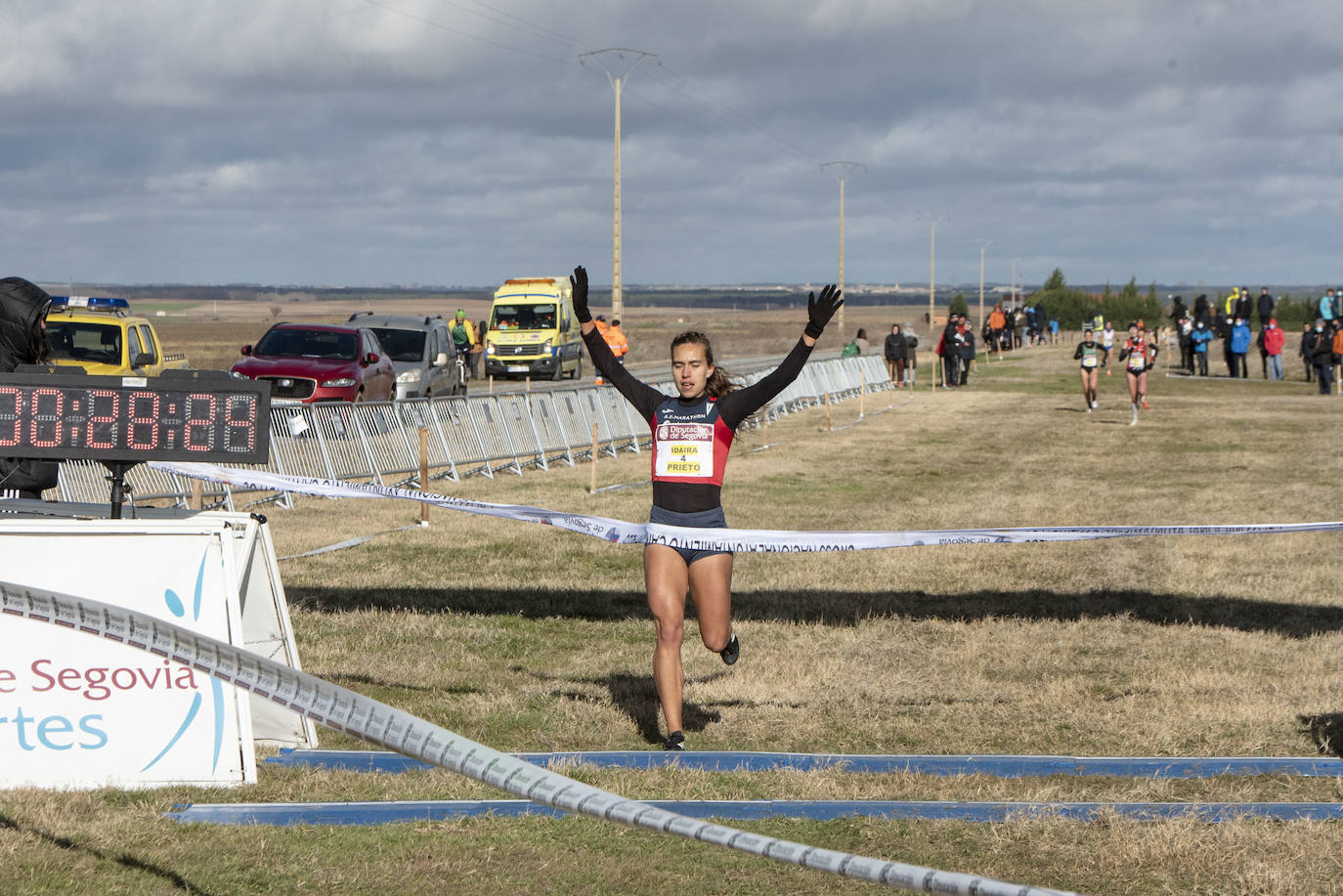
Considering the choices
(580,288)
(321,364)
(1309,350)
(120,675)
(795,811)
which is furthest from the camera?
(1309,350)

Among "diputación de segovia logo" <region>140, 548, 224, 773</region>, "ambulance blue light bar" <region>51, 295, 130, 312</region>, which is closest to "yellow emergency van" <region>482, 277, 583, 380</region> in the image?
"ambulance blue light bar" <region>51, 295, 130, 312</region>

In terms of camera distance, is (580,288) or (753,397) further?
(580,288)

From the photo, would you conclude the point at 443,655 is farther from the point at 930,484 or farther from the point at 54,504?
the point at 930,484

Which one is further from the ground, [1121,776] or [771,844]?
[771,844]

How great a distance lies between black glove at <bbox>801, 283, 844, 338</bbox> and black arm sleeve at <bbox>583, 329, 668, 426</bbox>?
824mm

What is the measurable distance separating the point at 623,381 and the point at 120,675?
8.51 feet

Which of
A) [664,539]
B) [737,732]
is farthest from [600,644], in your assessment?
[664,539]

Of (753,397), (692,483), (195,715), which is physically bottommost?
(195,715)

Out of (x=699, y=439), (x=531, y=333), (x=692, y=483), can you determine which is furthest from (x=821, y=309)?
(x=531, y=333)

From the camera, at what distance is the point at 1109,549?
44.5 ft

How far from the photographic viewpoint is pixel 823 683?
821 centimetres

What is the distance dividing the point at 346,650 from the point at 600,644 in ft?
5.30

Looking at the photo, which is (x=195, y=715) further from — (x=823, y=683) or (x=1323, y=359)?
(x=1323, y=359)

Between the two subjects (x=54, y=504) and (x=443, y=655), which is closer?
(x=54, y=504)
